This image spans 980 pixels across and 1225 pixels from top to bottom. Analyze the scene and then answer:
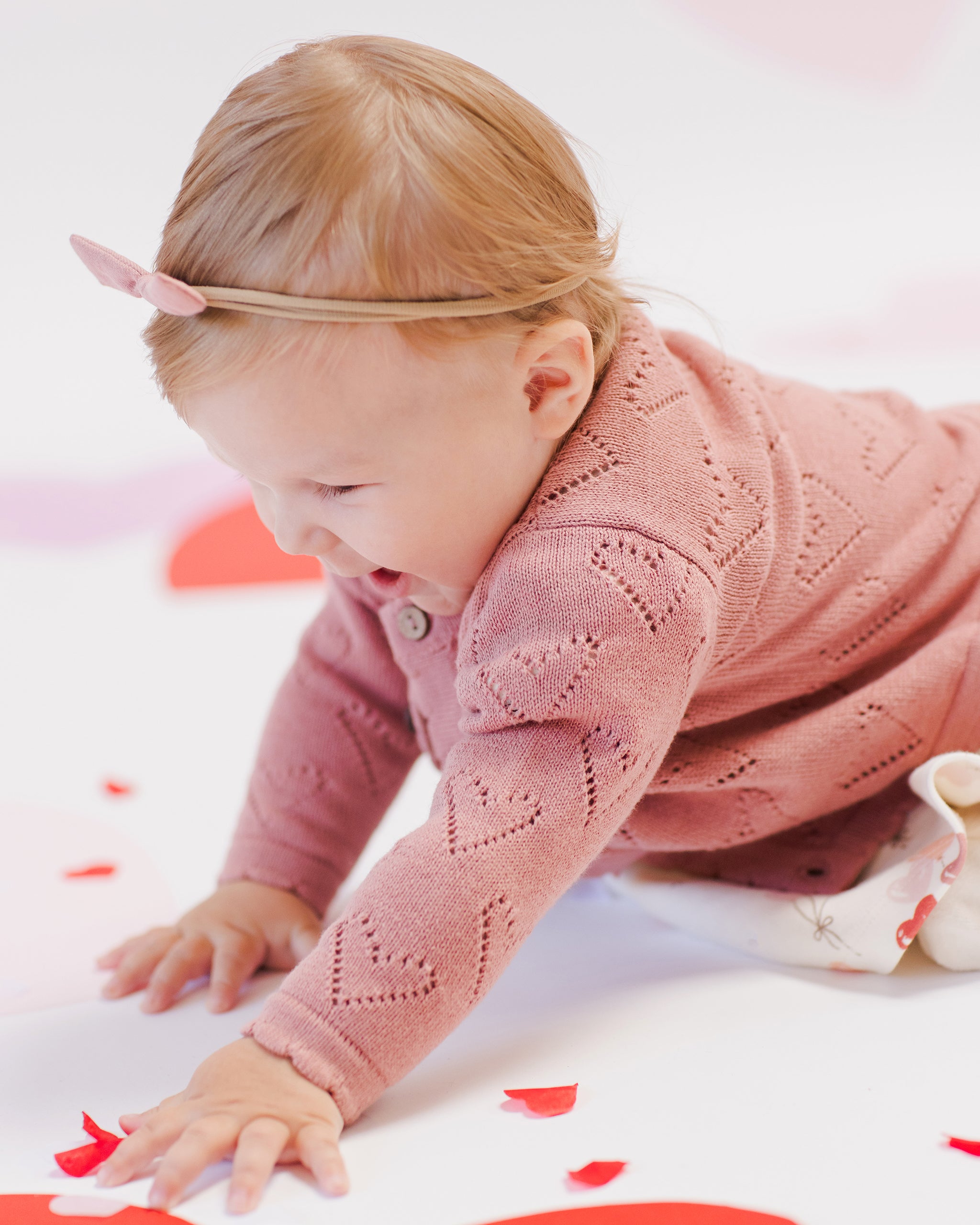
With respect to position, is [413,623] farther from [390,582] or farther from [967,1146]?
[967,1146]

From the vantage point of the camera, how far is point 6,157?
7.56 feet

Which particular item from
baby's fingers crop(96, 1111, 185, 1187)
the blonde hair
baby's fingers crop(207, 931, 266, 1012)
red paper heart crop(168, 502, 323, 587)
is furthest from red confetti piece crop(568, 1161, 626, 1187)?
red paper heart crop(168, 502, 323, 587)

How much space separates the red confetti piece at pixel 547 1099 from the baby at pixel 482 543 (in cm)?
6

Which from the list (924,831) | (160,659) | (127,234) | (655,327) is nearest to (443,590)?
(655,327)

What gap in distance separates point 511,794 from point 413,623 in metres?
0.25

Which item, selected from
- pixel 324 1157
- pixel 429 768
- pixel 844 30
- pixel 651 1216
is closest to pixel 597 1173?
pixel 651 1216

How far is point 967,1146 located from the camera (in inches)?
32.4

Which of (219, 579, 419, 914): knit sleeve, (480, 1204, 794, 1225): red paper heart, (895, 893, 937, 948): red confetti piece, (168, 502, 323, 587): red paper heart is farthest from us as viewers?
(168, 502, 323, 587): red paper heart

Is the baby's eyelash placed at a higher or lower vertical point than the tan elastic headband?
lower

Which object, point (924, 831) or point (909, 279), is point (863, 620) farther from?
point (909, 279)

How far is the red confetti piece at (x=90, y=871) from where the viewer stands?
1305mm

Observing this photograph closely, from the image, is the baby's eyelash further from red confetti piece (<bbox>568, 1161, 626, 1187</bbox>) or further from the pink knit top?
red confetti piece (<bbox>568, 1161, 626, 1187</bbox>)

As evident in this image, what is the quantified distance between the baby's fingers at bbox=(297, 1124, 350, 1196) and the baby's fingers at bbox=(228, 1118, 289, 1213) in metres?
0.01

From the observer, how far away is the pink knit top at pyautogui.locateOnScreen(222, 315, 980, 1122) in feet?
2.93
